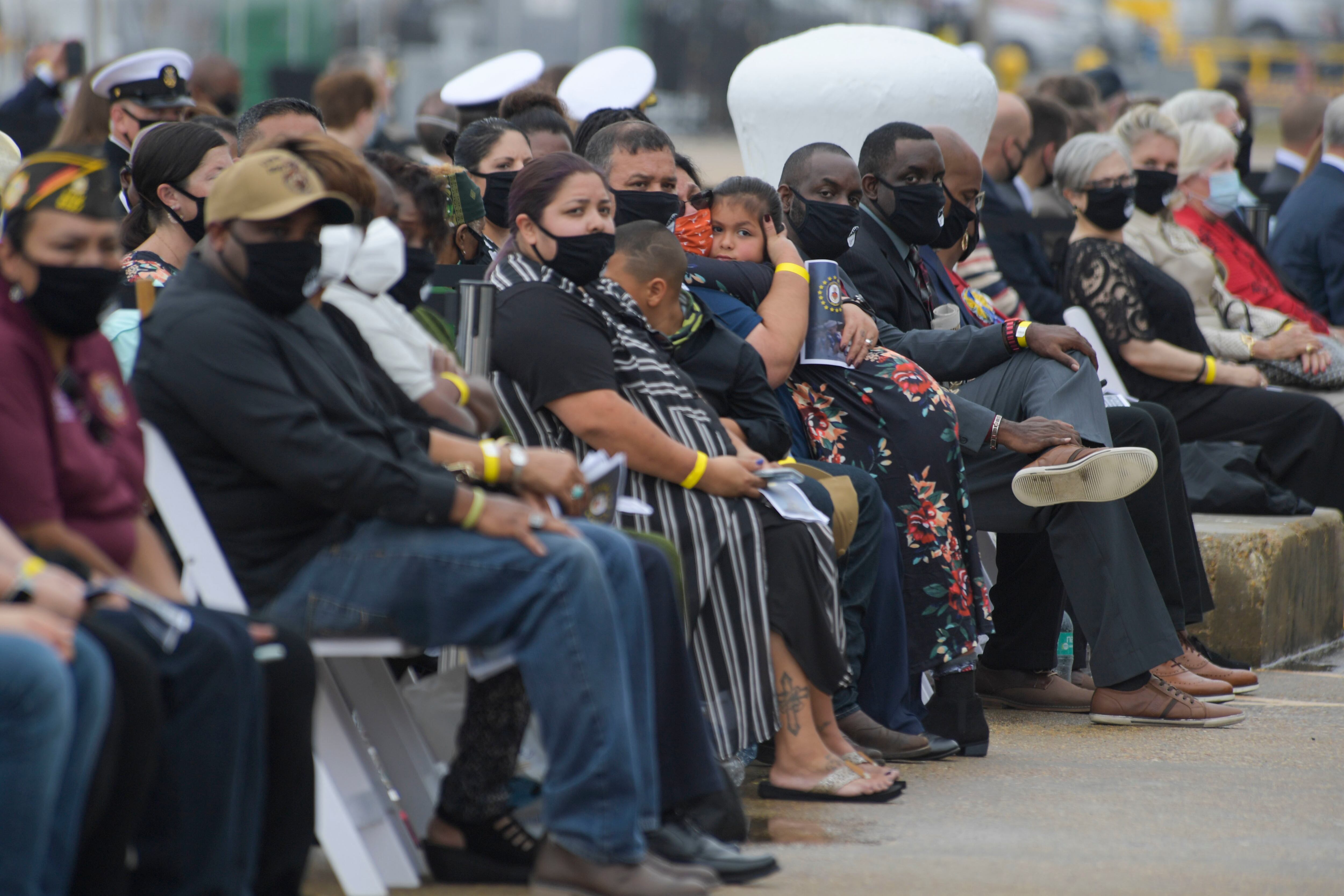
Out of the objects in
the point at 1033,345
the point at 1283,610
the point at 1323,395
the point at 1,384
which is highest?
the point at 1,384

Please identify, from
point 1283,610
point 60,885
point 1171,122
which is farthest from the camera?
point 1171,122

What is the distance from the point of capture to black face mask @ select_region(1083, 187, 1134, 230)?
613cm

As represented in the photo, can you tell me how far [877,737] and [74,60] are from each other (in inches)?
268

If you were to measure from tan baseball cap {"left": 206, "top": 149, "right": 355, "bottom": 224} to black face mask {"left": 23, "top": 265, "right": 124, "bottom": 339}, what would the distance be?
1.35ft

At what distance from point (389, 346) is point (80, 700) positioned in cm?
125

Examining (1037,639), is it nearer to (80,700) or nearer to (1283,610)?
(1283,610)

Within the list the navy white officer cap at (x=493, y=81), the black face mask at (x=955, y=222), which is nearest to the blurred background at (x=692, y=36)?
the navy white officer cap at (x=493, y=81)

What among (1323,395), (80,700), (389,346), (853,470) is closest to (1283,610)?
(1323,395)

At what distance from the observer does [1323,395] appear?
7152 millimetres

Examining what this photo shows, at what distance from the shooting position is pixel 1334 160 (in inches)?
333

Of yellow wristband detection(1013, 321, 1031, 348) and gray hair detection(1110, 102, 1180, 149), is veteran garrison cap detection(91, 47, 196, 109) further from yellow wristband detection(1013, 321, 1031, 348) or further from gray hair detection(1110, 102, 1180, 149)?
gray hair detection(1110, 102, 1180, 149)

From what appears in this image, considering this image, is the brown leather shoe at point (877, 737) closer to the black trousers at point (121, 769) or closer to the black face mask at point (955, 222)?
the black face mask at point (955, 222)

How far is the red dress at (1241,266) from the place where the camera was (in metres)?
7.61

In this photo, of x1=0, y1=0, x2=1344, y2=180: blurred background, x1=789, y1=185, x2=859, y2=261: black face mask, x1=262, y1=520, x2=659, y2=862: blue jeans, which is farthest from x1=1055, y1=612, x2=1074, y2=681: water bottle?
x1=0, y1=0, x2=1344, y2=180: blurred background
